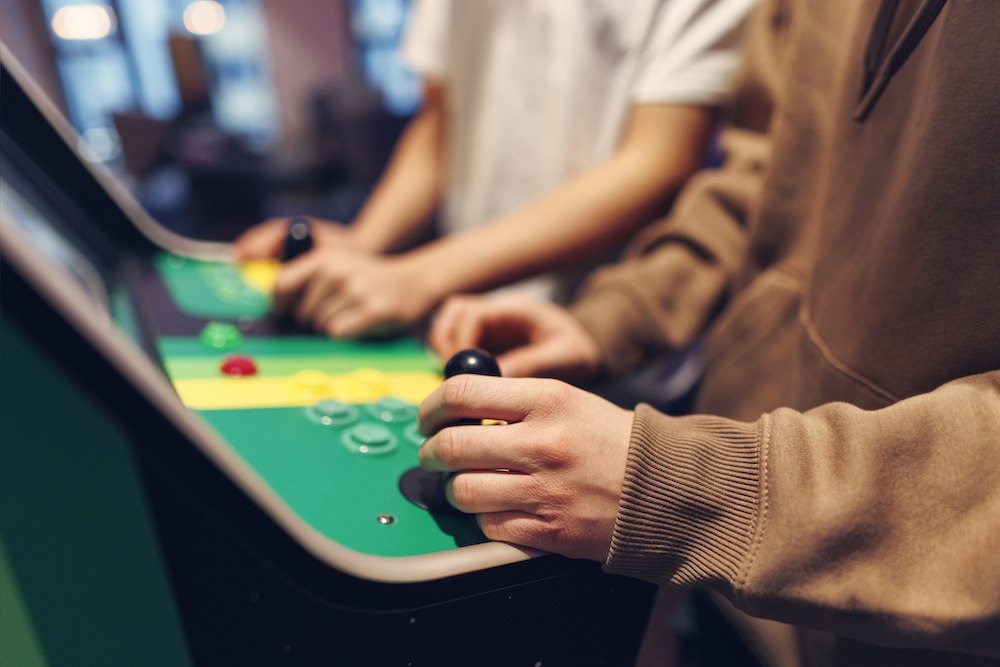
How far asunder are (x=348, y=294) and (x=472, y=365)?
341 mm

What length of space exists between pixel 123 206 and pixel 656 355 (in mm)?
764

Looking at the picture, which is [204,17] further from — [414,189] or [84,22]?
[414,189]

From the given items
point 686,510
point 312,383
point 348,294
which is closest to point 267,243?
point 348,294

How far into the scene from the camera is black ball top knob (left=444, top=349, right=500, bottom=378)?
1.17 feet

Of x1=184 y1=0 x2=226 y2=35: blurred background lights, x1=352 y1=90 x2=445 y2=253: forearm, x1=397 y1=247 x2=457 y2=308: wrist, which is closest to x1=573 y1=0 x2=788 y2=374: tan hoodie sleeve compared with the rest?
x1=397 y1=247 x2=457 y2=308: wrist

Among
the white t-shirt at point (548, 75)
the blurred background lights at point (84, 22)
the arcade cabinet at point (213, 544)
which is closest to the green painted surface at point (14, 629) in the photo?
the arcade cabinet at point (213, 544)

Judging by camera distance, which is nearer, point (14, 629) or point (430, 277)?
point (14, 629)

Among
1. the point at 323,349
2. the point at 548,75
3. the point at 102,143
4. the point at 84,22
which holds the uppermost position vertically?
the point at 84,22

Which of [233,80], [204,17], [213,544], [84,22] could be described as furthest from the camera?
[233,80]

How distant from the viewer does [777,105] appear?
62cm

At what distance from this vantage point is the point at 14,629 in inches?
11.8

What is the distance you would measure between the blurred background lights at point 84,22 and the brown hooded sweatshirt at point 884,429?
733 centimetres

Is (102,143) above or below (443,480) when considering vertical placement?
below

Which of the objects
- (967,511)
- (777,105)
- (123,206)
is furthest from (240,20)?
(967,511)
